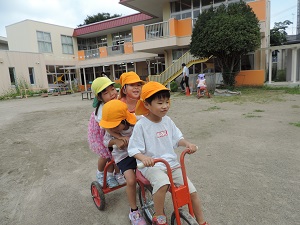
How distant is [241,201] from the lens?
2510 mm

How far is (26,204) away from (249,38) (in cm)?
1130

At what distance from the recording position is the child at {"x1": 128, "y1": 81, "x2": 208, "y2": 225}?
5.94ft

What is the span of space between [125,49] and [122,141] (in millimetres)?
20134

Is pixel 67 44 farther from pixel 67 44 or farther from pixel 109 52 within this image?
pixel 109 52

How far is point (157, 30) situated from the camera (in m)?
15.2

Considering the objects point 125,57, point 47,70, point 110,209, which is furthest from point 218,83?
point 47,70

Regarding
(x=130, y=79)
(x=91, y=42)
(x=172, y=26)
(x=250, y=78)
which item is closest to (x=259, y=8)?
(x=250, y=78)

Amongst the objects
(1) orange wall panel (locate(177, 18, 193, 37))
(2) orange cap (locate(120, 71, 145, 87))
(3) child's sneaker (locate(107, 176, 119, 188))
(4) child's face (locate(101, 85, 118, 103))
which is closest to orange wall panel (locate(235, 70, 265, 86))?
(1) orange wall panel (locate(177, 18, 193, 37))

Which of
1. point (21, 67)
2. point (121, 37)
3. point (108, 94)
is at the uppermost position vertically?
point (121, 37)

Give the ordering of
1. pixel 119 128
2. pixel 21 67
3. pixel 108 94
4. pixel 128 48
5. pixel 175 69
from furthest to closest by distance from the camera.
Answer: pixel 128 48, pixel 21 67, pixel 175 69, pixel 108 94, pixel 119 128

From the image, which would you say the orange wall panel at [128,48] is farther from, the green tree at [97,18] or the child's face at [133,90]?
the green tree at [97,18]

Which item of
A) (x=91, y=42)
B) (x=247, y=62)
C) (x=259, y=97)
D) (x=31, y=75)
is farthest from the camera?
(x=91, y=42)

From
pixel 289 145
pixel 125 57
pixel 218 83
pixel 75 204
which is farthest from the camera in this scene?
pixel 125 57

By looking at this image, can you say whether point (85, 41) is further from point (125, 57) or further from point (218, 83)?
point (218, 83)
